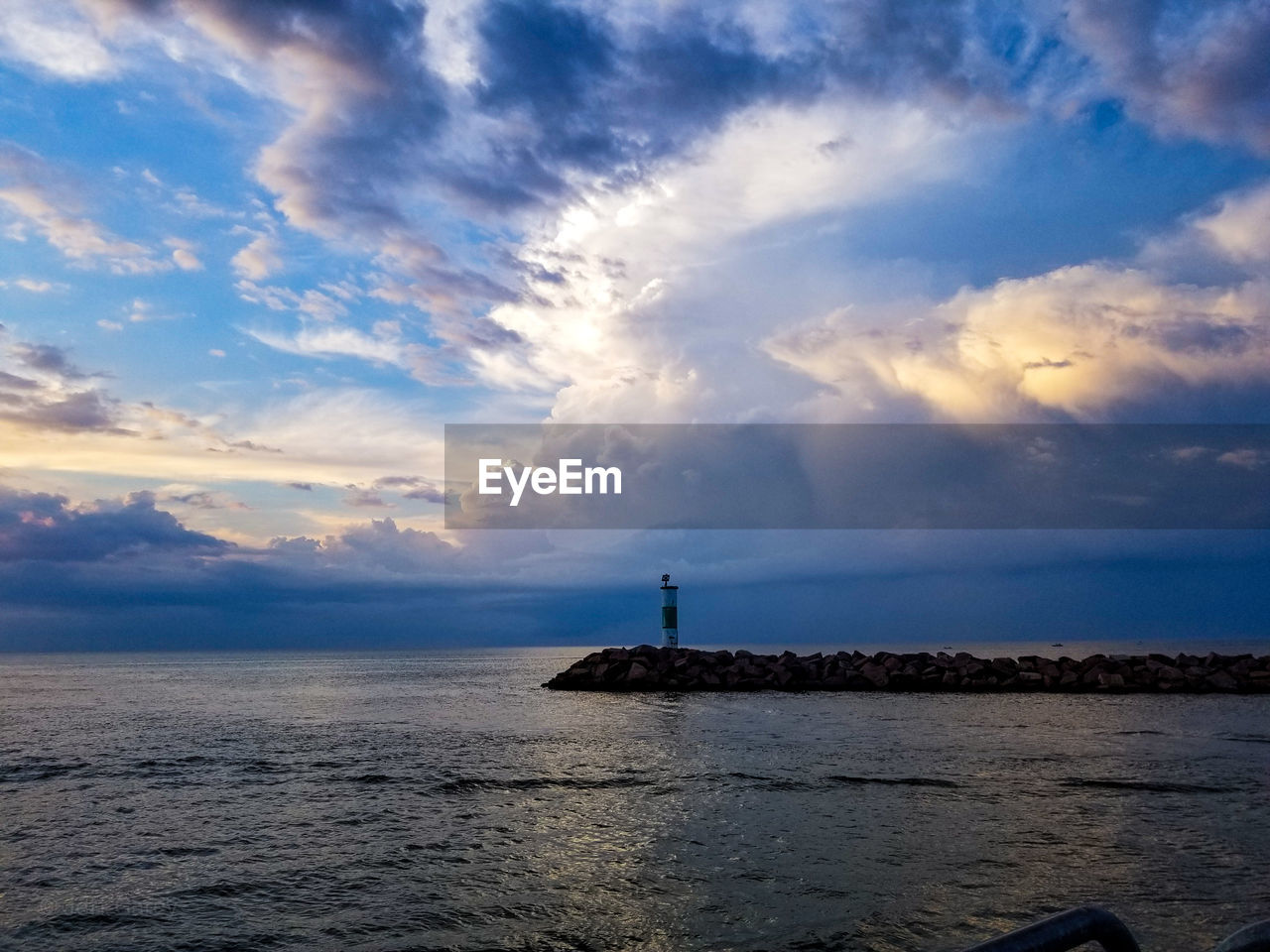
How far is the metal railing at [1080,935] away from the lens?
7.09 feet

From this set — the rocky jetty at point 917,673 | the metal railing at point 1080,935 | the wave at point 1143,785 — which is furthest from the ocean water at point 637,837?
the rocky jetty at point 917,673

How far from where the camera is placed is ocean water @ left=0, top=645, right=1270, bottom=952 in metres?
8.08

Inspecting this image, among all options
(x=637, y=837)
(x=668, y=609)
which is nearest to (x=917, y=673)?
(x=668, y=609)

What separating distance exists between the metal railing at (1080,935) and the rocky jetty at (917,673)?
129 feet

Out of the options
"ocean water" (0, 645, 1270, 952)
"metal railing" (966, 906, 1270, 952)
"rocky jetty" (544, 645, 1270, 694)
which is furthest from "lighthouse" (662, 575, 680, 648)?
"metal railing" (966, 906, 1270, 952)

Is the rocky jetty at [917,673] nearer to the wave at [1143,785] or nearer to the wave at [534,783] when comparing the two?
the wave at [1143,785]

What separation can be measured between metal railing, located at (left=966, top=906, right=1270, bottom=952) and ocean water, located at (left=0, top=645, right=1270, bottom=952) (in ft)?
18.5

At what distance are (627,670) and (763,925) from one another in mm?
36062

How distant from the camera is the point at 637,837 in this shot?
37.3ft

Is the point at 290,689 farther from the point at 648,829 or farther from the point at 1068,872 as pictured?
the point at 1068,872

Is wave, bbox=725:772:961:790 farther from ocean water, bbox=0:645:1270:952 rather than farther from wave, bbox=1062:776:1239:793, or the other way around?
wave, bbox=1062:776:1239:793

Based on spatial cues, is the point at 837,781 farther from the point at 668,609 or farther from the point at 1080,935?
the point at 668,609

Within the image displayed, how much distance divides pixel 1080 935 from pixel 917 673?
40.0 m

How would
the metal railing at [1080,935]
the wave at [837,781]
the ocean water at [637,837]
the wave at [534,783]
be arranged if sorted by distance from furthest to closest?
1. the wave at [534,783]
2. the wave at [837,781]
3. the ocean water at [637,837]
4. the metal railing at [1080,935]
